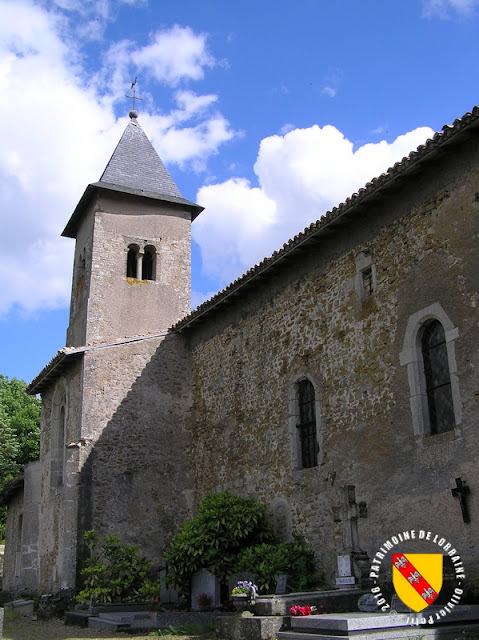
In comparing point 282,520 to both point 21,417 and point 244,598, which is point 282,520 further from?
point 21,417

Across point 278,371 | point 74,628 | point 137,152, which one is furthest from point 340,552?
point 137,152

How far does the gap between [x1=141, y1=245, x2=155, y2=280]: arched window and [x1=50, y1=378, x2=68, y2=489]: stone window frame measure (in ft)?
14.1

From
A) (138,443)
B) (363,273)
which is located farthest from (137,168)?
(363,273)

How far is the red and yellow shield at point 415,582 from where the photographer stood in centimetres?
873

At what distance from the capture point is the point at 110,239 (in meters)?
21.6

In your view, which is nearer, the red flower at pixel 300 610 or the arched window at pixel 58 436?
the red flower at pixel 300 610

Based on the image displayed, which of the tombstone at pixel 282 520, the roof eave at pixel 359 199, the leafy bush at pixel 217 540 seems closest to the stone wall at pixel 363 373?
the tombstone at pixel 282 520

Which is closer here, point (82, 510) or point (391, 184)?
point (391, 184)

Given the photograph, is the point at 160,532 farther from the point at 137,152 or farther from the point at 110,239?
the point at 137,152

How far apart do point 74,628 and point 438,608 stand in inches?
316

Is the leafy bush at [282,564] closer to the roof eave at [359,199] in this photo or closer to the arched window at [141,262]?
the roof eave at [359,199]

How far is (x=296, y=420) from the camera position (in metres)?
14.2

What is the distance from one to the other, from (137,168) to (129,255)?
11.4 ft

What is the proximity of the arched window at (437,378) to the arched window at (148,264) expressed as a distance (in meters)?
12.4
